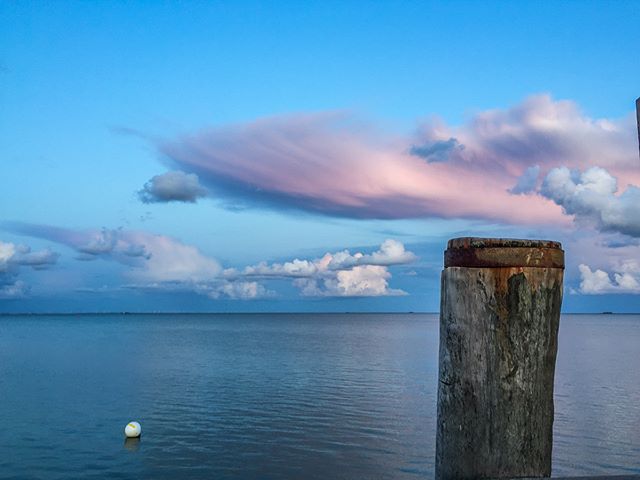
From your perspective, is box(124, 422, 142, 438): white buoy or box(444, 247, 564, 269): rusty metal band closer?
box(444, 247, 564, 269): rusty metal band

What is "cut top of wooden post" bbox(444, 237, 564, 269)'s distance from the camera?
3.22m

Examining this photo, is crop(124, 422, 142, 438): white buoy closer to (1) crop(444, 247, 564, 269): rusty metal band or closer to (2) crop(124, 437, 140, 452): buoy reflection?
(2) crop(124, 437, 140, 452): buoy reflection

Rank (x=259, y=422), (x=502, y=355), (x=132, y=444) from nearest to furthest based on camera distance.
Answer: (x=502, y=355) < (x=132, y=444) < (x=259, y=422)

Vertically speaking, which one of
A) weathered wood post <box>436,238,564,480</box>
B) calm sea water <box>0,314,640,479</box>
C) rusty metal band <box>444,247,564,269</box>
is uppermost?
rusty metal band <box>444,247,564,269</box>

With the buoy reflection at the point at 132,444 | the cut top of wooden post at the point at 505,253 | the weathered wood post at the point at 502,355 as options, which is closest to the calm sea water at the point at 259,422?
the buoy reflection at the point at 132,444

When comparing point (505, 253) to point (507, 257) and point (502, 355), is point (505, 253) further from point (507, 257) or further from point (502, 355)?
point (502, 355)

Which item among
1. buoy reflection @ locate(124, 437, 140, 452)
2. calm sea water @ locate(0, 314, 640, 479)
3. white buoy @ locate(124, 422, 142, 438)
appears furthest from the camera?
white buoy @ locate(124, 422, 142, 438)

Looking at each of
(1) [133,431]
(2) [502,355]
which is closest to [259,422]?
(1) [133,431]

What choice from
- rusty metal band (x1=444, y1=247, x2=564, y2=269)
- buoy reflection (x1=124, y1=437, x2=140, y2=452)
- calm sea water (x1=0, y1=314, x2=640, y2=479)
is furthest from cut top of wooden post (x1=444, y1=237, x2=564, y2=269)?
buoy reflection (x1=124, y1=437, x2=140, y2=452)

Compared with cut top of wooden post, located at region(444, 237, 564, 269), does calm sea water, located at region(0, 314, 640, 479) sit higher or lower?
lower

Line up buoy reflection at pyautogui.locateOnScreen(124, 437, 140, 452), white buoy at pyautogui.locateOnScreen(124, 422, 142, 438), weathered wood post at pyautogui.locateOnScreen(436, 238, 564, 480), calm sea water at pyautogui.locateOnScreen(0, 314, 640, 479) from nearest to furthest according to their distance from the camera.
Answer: weathered wood post at pyautogui.locateOnScreen(436, 238, 564, 480) < calm sea water at pyautogui.locateOnScreen(0, 314, 640, 479) < buoy reflection at pyautogui.locateOnScreen(124, 437, 140, 452) < white buoy at pyautogui.locateOnScreen(124, 422, 142, 438)

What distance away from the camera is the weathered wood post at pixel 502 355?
3188mm

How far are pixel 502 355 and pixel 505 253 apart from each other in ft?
1.87

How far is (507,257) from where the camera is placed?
127 inches
